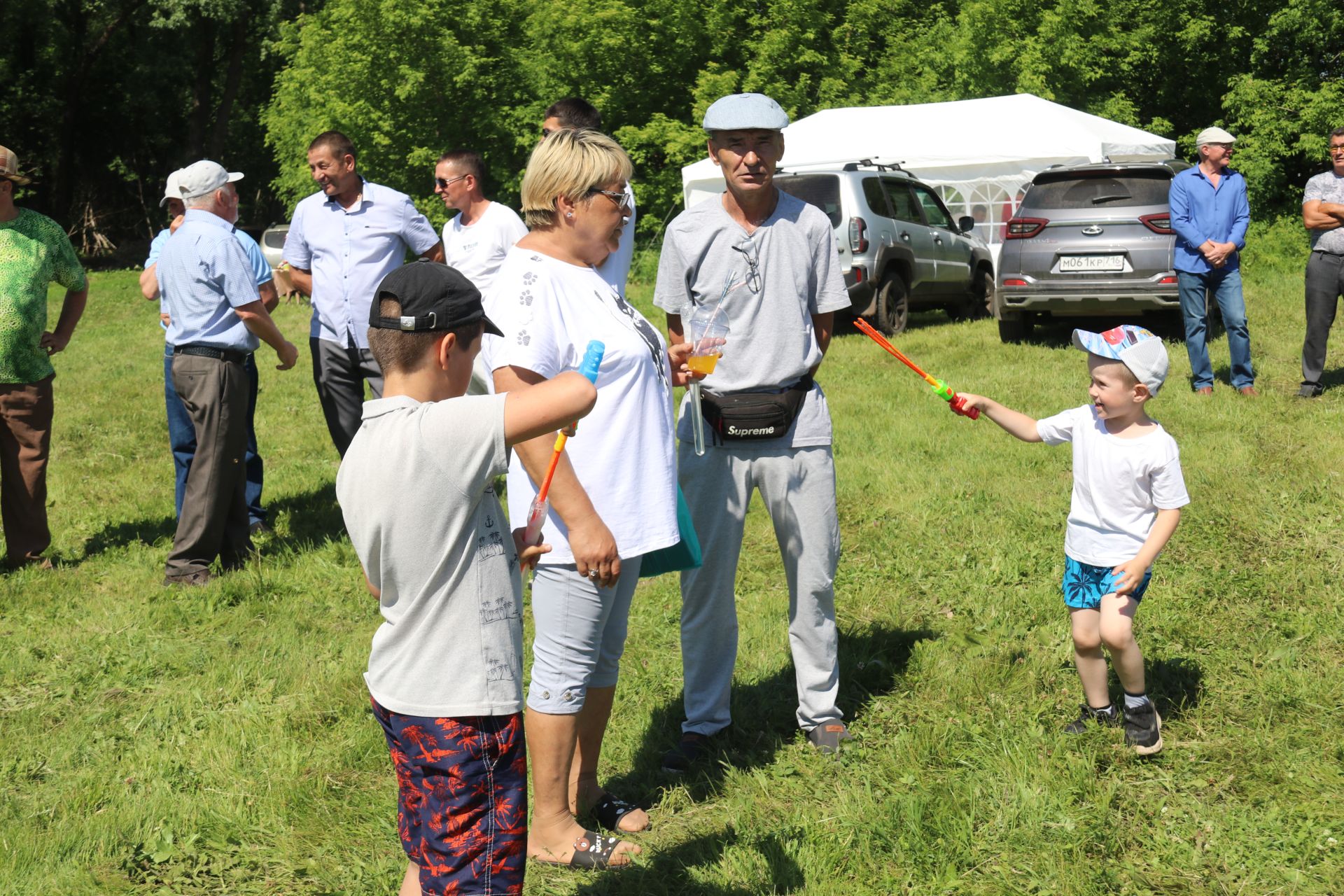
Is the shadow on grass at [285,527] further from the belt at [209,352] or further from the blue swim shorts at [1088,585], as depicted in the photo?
the blue swim shorts at [1088,585]

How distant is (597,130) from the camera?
4.83 metres

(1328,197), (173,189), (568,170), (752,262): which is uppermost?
(568,170)

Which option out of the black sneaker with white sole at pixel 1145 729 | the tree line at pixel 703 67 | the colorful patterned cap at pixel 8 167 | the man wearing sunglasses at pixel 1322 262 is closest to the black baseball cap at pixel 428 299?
the black sneaker with white sole at pixel 1145 729

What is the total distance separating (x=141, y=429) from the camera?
10602mm

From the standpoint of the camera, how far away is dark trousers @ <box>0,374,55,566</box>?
6.58 meters

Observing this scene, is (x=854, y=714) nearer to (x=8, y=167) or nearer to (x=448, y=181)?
(x=448, y=181)

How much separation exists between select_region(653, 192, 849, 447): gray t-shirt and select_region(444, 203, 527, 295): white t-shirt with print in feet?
8.69

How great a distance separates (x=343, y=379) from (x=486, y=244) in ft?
3.84

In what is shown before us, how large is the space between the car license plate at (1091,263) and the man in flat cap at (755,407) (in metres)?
8.12

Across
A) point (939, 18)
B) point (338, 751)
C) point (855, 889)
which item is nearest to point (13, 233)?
point (338, 751)

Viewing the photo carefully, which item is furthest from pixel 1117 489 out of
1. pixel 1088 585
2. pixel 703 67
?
pixel 703 67

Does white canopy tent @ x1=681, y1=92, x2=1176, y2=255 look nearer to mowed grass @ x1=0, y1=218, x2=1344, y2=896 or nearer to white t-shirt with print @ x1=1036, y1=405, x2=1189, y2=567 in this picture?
mowed grass @ x1=0, y1=218, x2=1344, y2=896

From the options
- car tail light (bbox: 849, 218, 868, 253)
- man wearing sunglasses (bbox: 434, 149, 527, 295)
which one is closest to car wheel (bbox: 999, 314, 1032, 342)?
car tail light (bbox: 849, 218, 868, 253)

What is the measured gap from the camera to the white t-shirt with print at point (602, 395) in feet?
10.2
